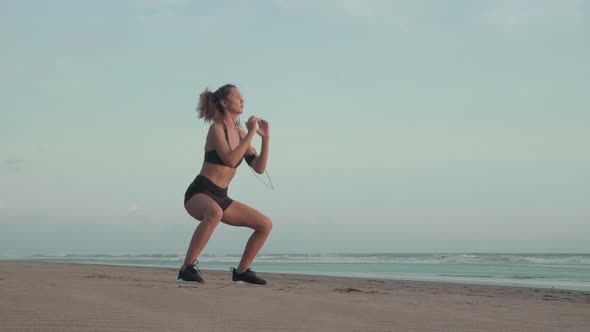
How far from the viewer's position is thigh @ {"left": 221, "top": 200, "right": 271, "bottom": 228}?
564 centimetres

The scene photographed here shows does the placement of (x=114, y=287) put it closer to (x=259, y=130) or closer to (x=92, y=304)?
(x=92, y=304)

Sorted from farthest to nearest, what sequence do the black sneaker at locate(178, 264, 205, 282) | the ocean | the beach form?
the ocean, the black sneaker at locate(178, 264, 205, 282), the beach

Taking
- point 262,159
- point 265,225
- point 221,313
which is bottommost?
point 221,313

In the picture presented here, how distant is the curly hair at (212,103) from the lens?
5.78 meters

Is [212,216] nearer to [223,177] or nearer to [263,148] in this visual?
[223,177]

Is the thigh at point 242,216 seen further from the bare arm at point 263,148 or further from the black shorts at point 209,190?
the bare arm at point 263,148

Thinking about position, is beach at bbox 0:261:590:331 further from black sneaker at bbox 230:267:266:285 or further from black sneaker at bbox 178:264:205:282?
black sneaker at bbox 230:267:266:285

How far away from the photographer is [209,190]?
18.1ft

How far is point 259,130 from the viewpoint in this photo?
5.71 m

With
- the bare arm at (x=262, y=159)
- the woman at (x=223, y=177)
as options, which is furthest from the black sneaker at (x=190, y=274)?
the bare arm at (x=262, y=159)

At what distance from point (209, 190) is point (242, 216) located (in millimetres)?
394

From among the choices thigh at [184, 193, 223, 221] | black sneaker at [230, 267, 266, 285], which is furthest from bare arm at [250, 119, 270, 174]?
black sneaker at [230, 267, 266, 285]

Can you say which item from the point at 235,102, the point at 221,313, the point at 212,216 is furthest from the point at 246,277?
the point at 221,313

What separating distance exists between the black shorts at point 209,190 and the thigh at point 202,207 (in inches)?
1.5
